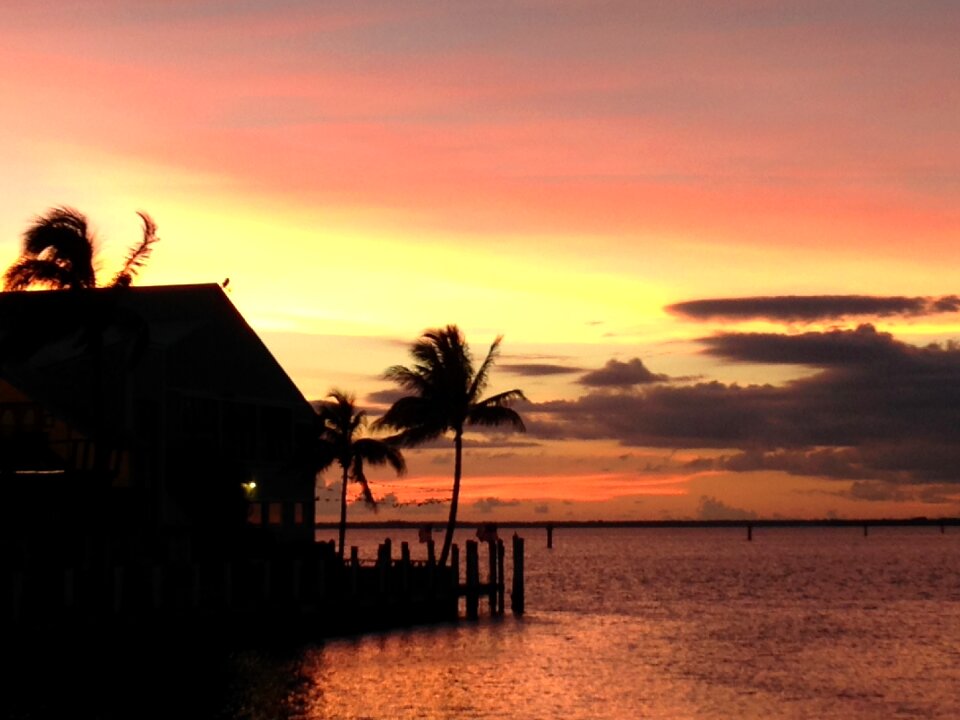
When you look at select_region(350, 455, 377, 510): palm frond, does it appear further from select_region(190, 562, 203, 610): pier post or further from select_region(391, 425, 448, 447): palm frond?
select_region(190, 562, 203, 610): pier post

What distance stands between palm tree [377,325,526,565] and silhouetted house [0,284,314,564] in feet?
24.5

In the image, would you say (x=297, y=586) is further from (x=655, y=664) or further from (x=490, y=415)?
(x=490, y=415)

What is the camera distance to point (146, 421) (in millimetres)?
52312

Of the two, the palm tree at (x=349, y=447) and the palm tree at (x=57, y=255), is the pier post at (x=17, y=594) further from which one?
the palm tree at (x=349, y=447)

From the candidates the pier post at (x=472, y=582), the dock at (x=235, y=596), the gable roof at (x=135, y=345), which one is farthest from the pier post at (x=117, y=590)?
the pier post at (x=472, y=582)

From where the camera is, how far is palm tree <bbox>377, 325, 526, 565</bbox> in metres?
70.3

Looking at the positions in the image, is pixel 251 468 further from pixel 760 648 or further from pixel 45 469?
pixel 760 648

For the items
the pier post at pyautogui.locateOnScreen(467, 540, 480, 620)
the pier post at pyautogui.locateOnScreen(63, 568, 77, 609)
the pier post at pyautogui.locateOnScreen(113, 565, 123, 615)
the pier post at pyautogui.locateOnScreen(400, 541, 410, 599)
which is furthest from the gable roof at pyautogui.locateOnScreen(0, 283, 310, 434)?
the pier post at pyautogui.locateOnScreen(63, 568, 77, 609)

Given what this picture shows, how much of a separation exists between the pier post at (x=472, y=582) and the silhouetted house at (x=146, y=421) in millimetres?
6671

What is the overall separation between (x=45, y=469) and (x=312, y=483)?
802 inches

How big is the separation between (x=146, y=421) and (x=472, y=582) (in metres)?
18.1

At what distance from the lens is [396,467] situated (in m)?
71.7

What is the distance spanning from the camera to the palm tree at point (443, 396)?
70.3 metres

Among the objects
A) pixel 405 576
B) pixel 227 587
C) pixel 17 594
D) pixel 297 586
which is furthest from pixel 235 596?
pixel 405 576
